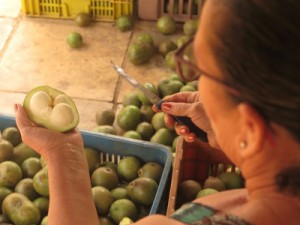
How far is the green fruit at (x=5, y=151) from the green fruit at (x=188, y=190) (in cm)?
68

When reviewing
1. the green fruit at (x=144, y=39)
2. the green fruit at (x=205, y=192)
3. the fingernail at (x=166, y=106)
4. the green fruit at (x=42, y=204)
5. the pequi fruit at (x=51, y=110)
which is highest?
the fingernail at (x=166, y=106)

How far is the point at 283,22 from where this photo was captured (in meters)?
0.73

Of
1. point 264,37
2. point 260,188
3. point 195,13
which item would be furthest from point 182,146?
point 195,13

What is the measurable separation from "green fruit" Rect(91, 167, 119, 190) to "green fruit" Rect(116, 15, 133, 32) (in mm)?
1332

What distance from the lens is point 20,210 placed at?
1.90 metres

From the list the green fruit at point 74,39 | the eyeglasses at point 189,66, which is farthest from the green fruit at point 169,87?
the eyeglasses at point 189,66

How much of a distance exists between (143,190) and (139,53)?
112cm

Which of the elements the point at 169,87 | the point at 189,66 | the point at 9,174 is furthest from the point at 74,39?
the point at 189,66

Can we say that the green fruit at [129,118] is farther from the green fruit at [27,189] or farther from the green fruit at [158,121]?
Answer: the green fruit at [27,189]

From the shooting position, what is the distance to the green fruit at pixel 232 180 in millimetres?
2027

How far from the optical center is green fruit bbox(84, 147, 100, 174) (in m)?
2.13

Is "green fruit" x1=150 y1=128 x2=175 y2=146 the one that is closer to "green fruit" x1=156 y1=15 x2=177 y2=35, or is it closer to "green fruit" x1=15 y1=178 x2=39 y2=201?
"green fruit" x1=15 y1=178 x2=39 y2=201

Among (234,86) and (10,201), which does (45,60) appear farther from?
(234,86)

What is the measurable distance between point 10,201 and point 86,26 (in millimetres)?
1596
